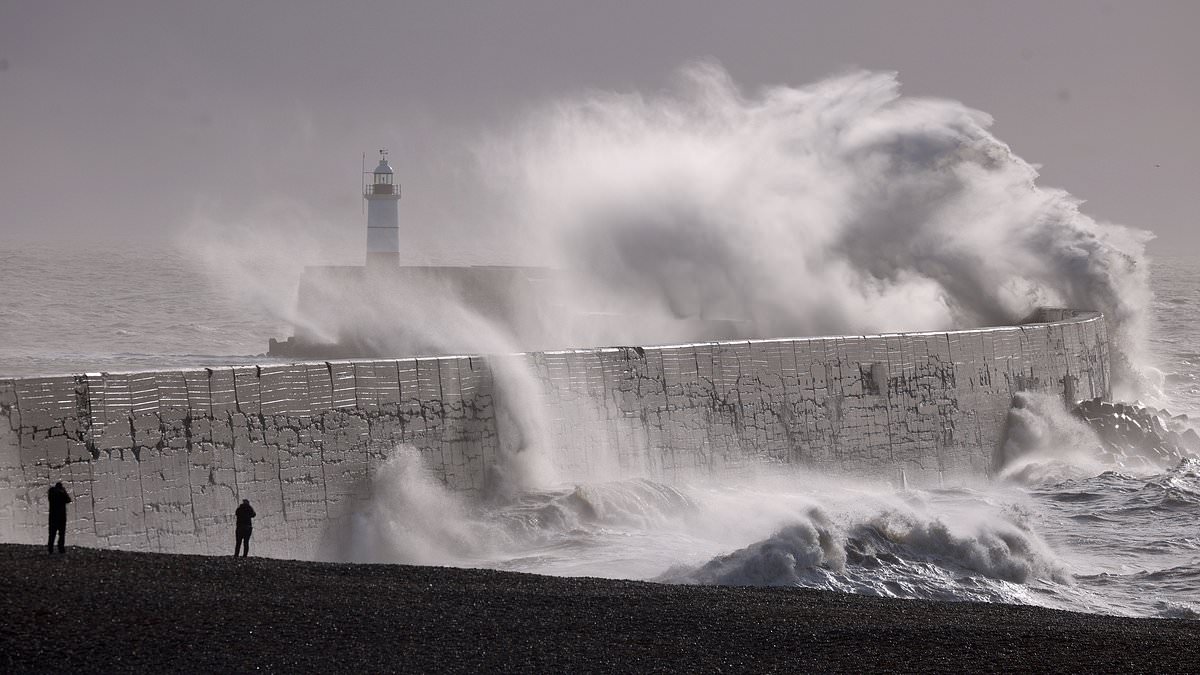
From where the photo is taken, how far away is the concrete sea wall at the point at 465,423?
9.62 meters

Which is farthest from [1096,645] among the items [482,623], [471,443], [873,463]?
[873,463]

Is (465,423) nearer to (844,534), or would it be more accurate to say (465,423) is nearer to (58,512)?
(844,534)

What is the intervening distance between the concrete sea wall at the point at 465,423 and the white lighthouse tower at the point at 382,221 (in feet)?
61.7

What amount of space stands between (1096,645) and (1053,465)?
11.3m

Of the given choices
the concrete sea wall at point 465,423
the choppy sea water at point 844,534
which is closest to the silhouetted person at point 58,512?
the concrete sea wall at point 465,423

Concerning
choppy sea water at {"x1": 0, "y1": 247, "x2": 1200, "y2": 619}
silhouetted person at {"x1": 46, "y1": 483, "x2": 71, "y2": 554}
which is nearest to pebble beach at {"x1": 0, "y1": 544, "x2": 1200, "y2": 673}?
silhouetted person at {"x1": 46, "y1": 483, "x2": 71, "y2": 554}

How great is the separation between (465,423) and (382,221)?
77.3ft

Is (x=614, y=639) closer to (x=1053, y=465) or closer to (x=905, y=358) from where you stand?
(x=905, y=358)

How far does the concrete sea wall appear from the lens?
31.6 ft

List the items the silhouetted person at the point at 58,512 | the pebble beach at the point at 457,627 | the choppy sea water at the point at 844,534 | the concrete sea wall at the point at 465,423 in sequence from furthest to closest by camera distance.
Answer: the choppy sea water at the point at 844,534
the concrete sea wall at the point at 465,423
the silhouetted person at the point at 58,512
the pebble beach at the point at 457,627

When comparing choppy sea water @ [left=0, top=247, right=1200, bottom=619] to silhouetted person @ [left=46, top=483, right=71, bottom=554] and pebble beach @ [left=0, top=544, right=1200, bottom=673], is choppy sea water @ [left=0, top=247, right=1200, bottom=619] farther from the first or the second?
silhouetted person @ [left=46, top=483, right=71, bottom=554]

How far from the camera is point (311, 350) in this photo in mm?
37719

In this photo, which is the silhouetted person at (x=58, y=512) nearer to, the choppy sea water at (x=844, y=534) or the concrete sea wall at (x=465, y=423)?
the concrete sea wall at (x=465, y=423)

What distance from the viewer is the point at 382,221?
117 ft
